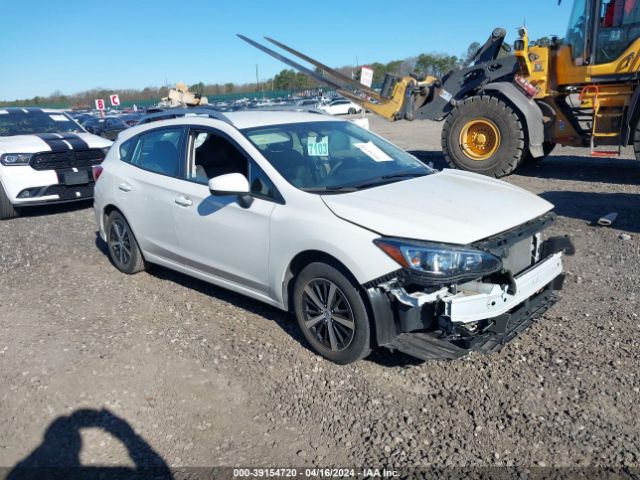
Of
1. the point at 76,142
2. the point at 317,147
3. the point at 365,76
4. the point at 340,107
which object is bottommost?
the point at 76,142

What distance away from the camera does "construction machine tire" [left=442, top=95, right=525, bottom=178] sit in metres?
9.80

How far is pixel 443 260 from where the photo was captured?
3172mm

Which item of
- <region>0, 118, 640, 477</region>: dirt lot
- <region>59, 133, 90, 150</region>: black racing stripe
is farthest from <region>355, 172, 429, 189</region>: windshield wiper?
<region>59, 133, 90, 150</region>: black racing stripe

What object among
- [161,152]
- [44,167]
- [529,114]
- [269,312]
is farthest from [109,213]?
[529,114]

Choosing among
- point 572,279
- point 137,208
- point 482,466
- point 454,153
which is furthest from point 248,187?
point 454,153

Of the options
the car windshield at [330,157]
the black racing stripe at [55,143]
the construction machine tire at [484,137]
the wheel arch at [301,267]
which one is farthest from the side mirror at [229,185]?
the construction machine tire at [484,137]

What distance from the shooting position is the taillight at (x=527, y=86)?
32.3ft

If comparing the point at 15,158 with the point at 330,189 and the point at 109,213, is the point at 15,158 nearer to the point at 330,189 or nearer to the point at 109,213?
the point at 109,213

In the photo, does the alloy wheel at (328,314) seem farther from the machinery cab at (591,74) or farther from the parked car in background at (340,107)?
the parked car in background at (340,107)

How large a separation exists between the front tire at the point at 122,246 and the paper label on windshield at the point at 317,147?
2283 mm

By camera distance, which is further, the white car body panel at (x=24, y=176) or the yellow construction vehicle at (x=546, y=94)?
the yellow construction vehicle at (x=546, y=94)

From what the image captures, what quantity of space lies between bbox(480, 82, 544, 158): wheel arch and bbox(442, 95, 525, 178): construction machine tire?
0.35 ft

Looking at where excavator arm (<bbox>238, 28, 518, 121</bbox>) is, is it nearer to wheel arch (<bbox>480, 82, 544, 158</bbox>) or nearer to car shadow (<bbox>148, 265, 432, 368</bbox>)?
wheel arch (<bbox>480, 82, 544, 158</bbox>)

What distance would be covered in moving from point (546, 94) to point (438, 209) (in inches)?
300
